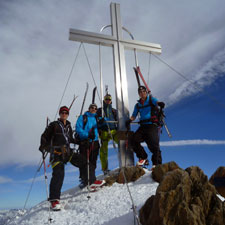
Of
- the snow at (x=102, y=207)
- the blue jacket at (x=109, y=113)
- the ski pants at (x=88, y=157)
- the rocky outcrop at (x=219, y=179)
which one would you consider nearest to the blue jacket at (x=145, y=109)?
the blue jacket at (x=109, y=113)

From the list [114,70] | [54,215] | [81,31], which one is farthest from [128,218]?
[81,31]

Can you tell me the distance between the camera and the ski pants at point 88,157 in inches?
207

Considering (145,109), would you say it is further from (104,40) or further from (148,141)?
(104,40)

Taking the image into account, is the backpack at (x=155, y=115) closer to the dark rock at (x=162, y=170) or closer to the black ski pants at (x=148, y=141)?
the black ski pants at (x=148, y=141)

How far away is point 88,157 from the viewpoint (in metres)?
5.18

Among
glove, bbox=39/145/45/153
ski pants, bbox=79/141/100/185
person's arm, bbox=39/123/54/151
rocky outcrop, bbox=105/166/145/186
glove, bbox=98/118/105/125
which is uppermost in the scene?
glove, bbox=98/118/105/125

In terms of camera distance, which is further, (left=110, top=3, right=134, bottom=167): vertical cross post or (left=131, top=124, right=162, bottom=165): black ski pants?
(left=110, top=3, right=134, bottom=167): vertical cross post

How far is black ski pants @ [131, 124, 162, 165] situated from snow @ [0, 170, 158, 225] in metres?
0.85

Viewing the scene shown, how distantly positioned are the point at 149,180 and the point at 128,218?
1.78 m

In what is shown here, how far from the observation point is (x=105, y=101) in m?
6.95

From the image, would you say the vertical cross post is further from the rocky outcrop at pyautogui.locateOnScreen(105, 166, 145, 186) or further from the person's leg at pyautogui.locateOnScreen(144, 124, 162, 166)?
the person's leg at pyautogui.locateOnScreen(144, 124, 162, 166)

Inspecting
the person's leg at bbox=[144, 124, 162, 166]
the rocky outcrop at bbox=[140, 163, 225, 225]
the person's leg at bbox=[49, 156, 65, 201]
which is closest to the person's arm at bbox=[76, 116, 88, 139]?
the person's leg at bbox=[49, 156, 65, 201]

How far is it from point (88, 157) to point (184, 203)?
283 centimetres

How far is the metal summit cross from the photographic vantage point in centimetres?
627
